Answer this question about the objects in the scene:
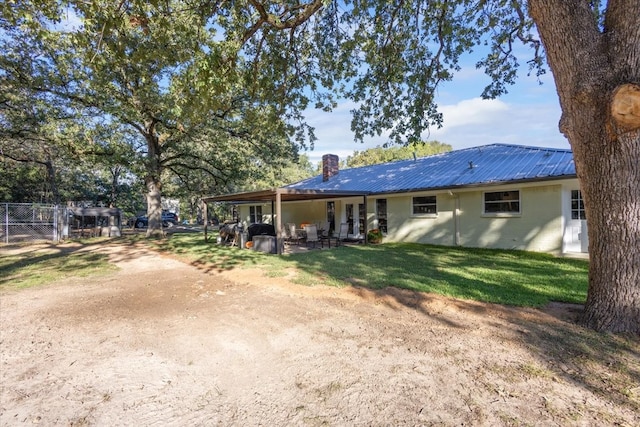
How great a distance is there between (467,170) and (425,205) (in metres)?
2.16

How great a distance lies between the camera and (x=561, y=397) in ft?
8.73

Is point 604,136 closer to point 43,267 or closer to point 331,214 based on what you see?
point 43,267

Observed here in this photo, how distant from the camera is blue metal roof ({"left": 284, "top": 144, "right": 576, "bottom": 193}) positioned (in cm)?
1058

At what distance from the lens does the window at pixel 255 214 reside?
24.6 metres

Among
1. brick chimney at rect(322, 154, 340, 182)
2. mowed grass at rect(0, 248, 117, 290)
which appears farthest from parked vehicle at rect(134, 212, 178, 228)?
brick chimney at rect(322, 154, 340, 182)

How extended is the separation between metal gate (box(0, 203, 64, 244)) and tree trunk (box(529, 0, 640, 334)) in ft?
69.1

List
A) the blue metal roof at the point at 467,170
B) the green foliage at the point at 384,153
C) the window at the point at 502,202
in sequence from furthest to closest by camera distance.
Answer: the green foliage at the point at 384,153
the window at the point at 502,202
the blue metal roof at the point at 467,170

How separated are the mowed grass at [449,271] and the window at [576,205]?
1.72 m

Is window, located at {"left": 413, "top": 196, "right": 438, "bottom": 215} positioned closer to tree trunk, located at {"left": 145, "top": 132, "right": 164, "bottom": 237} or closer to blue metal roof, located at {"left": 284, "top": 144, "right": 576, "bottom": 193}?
Result: blue metal roof, located at {"left": 284, "top": 144, "right": 576, "bottom": 193}

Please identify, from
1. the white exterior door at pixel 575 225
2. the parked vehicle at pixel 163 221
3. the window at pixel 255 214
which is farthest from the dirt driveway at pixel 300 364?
the parked vehicle at pixel 163 221

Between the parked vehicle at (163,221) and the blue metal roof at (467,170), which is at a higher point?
the blue metal roof at (467,170)

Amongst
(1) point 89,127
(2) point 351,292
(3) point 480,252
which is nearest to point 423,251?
(3) point 480,252

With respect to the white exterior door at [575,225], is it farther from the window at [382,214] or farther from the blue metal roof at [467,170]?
the window at [382,214]

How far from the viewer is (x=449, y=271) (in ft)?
25.4
